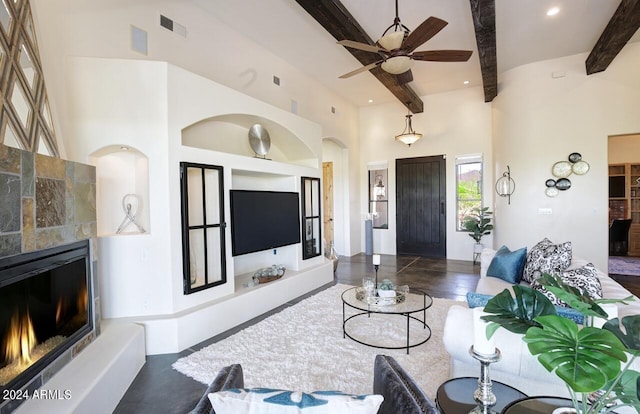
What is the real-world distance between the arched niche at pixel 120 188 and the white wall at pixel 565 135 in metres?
6.08

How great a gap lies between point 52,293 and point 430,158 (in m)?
7.10

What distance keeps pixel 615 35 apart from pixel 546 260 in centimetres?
345

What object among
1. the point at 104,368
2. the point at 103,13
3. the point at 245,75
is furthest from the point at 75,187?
the point at 245,75

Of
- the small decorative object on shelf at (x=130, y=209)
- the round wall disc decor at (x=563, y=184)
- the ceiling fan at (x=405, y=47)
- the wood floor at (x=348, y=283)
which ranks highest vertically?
the ceiling fan at (x=405, y=47)

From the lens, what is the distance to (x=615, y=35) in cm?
414

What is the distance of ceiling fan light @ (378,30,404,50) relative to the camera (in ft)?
9.78

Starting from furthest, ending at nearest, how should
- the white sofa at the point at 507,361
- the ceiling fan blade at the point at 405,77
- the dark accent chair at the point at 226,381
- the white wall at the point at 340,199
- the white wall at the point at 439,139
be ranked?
the white wall at the point at 340,199 < the white wall at the point at 439,139 < the ceiling fan blade at the point at 405,77 < the white sofa at the point at 507,361 < the dark accent chair at the point at 226,381

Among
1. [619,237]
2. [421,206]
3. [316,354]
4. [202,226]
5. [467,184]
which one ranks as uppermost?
[467,184]

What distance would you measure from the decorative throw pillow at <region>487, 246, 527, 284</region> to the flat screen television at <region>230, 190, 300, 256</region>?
2.72 m

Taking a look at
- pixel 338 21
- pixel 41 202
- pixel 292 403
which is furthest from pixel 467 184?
pixel 41 202

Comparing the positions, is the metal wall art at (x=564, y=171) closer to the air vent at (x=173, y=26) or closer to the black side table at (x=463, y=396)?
the black side table at (x=463, y=396)

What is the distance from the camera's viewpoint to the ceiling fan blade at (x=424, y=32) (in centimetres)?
277

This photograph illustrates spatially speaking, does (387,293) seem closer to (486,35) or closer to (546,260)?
(546,260)

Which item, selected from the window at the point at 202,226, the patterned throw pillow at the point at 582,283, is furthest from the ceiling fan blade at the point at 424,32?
the window at the point at 202,226
